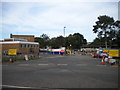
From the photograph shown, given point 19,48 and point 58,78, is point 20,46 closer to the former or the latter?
point 19,48

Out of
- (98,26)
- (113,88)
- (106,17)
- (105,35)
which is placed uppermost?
(106,17)

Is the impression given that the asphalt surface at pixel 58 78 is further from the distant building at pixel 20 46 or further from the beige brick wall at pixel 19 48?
the distant building at pixel 20 46

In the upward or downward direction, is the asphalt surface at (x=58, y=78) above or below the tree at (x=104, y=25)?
below

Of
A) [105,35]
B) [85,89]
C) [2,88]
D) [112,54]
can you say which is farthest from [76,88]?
[105,35]

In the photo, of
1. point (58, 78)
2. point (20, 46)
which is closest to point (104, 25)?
point (20, 46)

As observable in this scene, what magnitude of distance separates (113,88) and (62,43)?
82.1 m

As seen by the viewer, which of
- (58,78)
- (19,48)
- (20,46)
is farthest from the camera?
(20,46)

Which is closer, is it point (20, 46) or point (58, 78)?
point (58, 78)

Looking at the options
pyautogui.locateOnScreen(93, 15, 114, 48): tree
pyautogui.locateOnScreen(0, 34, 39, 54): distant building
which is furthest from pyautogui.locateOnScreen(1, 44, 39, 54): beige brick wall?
pyautogui.locateOnScreen(93, 15, 114, 48): tree

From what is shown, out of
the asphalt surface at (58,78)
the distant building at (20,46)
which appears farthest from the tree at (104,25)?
the asphalt surface at (58,78)

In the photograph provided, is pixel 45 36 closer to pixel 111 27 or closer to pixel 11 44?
pixel 11 44

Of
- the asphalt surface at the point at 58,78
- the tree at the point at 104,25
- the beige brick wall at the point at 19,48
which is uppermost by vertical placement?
the tree at the point at 104,25

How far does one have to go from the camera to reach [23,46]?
58.7 meters

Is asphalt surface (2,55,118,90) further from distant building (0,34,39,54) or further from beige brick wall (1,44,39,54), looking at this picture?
distant building (0,34,39,54)
